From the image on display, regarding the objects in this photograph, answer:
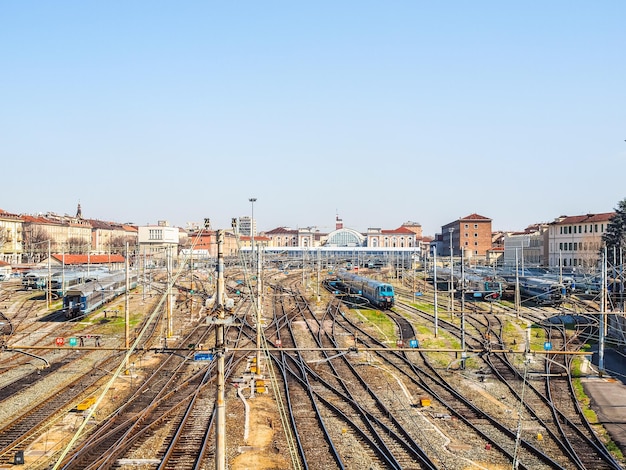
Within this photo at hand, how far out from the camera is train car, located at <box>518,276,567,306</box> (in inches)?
1944

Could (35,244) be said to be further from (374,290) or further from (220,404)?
(220,404)

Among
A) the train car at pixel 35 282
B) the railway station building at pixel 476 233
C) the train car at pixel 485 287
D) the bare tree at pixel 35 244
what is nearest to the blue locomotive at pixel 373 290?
the train car at pixel 485 287

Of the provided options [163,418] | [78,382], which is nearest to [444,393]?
[163,418]

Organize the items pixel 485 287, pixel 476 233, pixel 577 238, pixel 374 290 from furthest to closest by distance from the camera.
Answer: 1. pixel 476 233
2. pixel 577 238
3. pixel 485 287
4. pixel 374 290

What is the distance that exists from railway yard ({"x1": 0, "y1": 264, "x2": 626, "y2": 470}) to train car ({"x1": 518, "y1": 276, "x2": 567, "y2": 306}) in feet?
32.1

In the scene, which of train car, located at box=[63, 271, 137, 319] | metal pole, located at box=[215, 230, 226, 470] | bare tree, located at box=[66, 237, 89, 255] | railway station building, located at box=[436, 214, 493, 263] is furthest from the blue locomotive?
railway station building, located at box=[436, 214, 493, 263]

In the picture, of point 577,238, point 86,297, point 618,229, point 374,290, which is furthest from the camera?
point 577,238

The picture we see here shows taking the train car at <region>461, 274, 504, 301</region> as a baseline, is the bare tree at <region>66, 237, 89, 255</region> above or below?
above

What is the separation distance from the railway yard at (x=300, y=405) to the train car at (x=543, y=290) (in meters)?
9.77

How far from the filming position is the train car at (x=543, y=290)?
49375mm

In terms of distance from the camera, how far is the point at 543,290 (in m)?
54.7

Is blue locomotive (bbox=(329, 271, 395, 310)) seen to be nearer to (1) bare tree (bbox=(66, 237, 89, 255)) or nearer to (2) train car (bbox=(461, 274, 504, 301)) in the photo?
(2) train car (bbox=(461, 274, 504, 301))

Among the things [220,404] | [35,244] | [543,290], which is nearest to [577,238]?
[543,290]

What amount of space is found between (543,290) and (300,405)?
38656 mm
